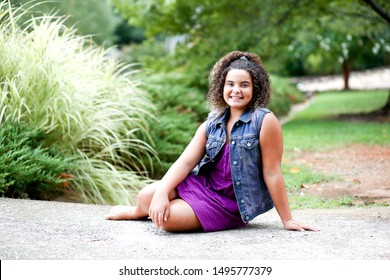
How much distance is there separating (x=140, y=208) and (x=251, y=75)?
1.13 m

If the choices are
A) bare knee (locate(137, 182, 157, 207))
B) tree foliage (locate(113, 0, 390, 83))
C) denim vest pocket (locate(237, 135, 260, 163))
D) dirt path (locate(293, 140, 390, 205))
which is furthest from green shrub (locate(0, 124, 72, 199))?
tree foliage (locate(113, 0, 390, 83))

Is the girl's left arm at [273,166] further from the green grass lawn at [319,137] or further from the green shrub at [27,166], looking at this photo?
the green shrub at [27,166]

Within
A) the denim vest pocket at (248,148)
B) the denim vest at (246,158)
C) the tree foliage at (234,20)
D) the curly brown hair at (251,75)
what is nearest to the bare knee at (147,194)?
the denim vest at (246,158)

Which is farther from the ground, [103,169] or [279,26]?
[279,26]

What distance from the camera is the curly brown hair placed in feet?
12.9

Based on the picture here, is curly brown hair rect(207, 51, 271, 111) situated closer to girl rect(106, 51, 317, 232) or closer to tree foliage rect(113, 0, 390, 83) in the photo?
girl rect(106, 51, 317, 232)

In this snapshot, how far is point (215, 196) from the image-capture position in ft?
12.7

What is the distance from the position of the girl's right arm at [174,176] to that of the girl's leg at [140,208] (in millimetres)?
96

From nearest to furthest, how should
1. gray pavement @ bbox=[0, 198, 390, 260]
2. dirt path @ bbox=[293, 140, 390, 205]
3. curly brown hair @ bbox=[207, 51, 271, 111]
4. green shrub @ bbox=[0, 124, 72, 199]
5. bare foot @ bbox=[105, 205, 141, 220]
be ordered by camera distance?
gray pavement @ bbox=[0, 198, 390, 260] → curly brown hair @ bbox=[207, 51, 271, 111] → bare foot @ bbox=[105, 205, 141, 220] → green shrub @ bbox=[0, 124, 72, 199] → dirt path @ bbox=[293, 140, 390, 205]

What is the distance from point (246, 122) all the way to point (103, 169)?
2.43m

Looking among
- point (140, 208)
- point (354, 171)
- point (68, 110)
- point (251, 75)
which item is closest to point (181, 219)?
point (140, 208)

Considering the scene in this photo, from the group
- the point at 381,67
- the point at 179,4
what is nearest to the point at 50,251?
the point at 179,4

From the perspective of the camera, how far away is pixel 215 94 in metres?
4.06

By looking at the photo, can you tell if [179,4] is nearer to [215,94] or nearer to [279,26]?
[279,26]
